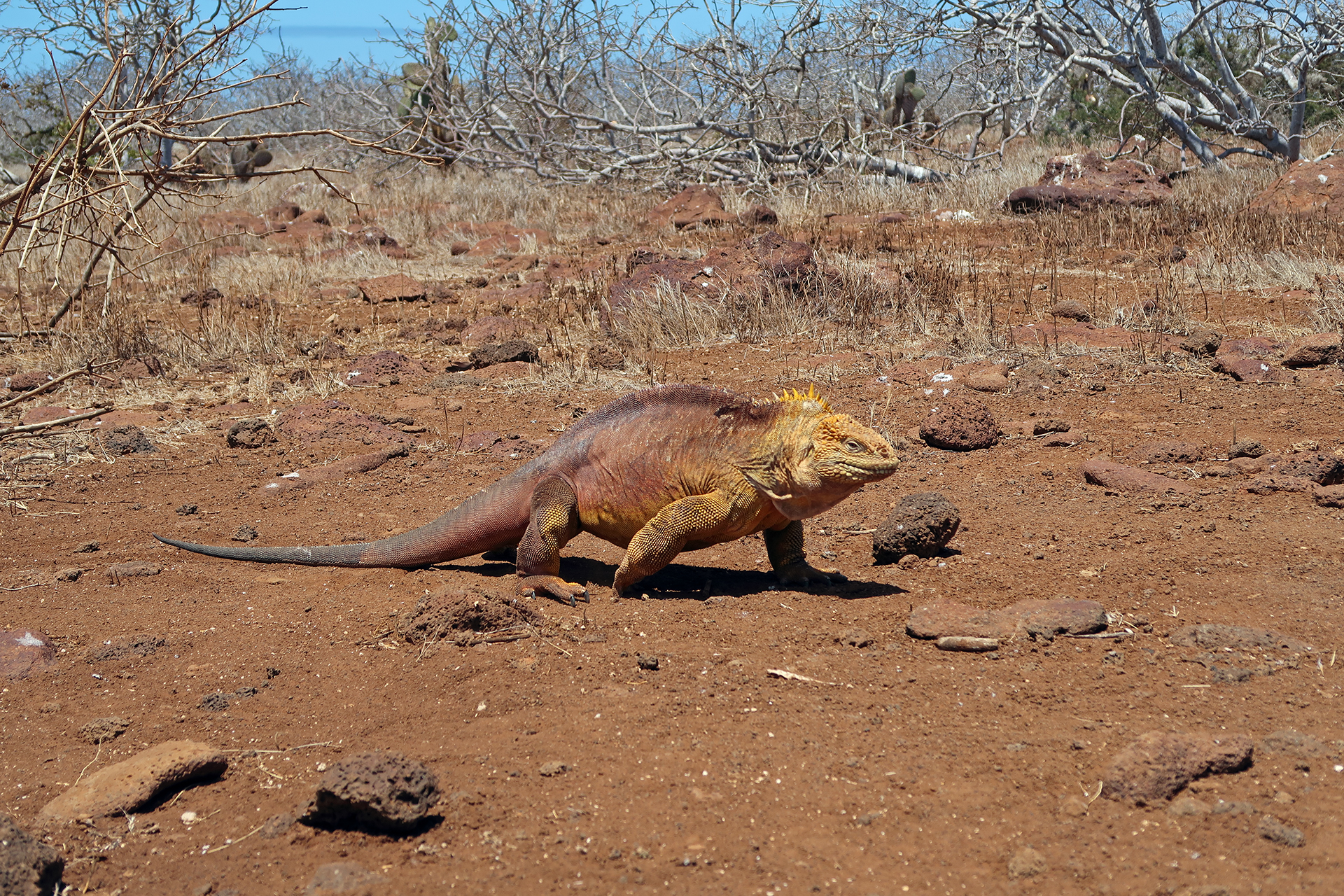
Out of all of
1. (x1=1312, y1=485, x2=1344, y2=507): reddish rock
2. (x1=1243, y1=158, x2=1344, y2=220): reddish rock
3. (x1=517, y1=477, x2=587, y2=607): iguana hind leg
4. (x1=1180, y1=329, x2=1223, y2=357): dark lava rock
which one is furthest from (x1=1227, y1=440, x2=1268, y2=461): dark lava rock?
(x1=1243, y1=158, x2=1344, y2=220): reddish rock

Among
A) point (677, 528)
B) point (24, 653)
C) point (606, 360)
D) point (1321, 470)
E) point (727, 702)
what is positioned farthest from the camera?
point (606, 360)

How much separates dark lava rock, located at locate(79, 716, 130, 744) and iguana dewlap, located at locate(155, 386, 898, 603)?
1826mm

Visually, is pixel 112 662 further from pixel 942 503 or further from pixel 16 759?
pixel 942 503

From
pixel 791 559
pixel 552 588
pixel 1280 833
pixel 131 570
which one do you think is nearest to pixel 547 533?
pixel 552 588

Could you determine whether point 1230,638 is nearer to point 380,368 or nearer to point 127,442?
point 127,442

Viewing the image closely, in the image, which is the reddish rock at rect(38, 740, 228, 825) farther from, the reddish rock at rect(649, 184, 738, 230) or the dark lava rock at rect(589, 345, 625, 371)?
the reddish rock at rect(649, 184, 738, 230)

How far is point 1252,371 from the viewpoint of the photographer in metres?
8.79

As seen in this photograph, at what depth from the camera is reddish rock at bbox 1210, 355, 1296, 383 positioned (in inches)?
342

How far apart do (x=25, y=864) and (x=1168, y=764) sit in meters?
3.17

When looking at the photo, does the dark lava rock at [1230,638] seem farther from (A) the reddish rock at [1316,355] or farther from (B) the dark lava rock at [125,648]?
(A) the reddish rock at [1316,355]

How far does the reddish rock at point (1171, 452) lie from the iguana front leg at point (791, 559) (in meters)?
2.74

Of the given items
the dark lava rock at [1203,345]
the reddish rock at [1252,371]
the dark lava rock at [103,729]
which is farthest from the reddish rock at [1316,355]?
the dark lava rock at [103,729]

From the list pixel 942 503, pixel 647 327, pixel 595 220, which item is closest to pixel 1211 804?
pixel 942 503

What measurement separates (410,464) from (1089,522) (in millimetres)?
4472
